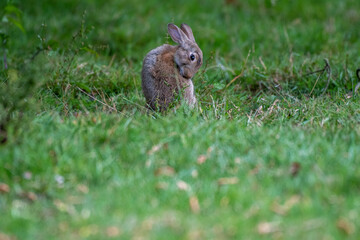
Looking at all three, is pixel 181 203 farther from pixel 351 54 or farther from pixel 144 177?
pixel 351 54

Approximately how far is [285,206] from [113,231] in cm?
108

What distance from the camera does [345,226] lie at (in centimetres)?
327

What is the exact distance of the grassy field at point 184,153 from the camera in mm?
3334

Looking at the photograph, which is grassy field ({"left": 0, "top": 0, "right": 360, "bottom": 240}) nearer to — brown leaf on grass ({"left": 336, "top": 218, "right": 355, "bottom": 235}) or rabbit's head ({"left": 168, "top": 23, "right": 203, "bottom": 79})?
brown leaf on grass ({"left": 336, "top": 218, "right": 355, "bottom": 235})

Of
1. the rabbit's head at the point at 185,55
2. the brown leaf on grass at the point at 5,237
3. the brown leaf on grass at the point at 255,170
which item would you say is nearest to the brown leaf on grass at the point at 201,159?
the brown leaf on grass at the point at 255,170

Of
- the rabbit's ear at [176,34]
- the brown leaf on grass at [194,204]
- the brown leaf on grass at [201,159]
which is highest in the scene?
the rabbit's ear at [176,34]

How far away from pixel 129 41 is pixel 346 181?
5064 millimetres

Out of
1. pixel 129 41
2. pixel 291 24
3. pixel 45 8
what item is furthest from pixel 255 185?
pixel 45 8

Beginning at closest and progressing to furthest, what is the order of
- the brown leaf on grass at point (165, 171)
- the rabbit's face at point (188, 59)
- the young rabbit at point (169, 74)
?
the brown leaf on grass at point (165, 171) < the young rabbit at point (169, 74) < the rabbit's face at point (188, 59)

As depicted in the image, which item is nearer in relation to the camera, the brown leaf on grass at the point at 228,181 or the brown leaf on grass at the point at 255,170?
the brown leaf on grass at the point at 228,181

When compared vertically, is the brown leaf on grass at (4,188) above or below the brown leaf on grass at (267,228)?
above

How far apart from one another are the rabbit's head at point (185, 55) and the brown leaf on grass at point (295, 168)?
7.19 ft

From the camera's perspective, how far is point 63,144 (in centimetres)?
409

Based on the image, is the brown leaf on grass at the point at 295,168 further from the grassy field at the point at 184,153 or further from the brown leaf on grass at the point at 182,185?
the brown leaf on grass at the point at 182,185
